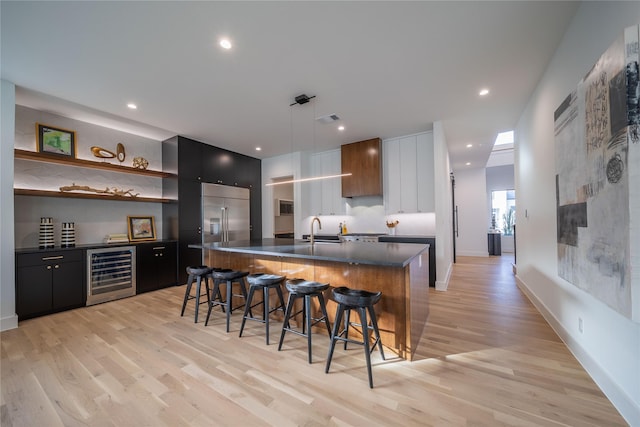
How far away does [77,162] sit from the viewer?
12.7ft

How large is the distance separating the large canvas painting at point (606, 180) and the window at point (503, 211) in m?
7.99

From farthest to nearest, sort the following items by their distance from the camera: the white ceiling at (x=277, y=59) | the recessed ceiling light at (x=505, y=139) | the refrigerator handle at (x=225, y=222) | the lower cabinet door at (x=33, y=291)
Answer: the recessed ceiling light at (x=505, y=139) → the refrigerator handle at (x=225, y=222) → the lower cabinet door at (x=33, y=291) → the white ceiling at (x=277, y=59)

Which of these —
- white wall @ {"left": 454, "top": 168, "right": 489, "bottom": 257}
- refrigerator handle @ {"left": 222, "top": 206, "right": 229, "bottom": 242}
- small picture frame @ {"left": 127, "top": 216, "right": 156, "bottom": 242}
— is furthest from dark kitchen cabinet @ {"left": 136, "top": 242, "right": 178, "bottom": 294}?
white wall @ {"left": 454, "top": 168, "right": 489, "bottom": 257}

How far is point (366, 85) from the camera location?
125 inches

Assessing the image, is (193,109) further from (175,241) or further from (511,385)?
(511,385)

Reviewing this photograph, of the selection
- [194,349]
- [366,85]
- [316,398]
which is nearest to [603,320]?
[316,398]

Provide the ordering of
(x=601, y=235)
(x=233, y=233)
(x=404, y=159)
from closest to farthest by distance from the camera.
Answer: (x=601, y=235) < (x=404, y=159) < (x=233, y=233)

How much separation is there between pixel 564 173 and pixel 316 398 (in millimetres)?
2633

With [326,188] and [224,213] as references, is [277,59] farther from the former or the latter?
[224,213]

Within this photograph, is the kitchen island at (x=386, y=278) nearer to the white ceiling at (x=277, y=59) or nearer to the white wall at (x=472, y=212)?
the white ceiling at (x=277, y=59)

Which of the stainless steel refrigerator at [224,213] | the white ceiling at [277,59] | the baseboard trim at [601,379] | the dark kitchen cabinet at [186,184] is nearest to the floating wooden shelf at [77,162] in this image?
the dark kitchen cabinet at [186,184]

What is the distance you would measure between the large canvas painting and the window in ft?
26.2

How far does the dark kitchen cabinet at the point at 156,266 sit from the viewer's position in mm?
4305

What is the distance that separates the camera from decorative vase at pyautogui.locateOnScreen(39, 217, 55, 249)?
142 inches
